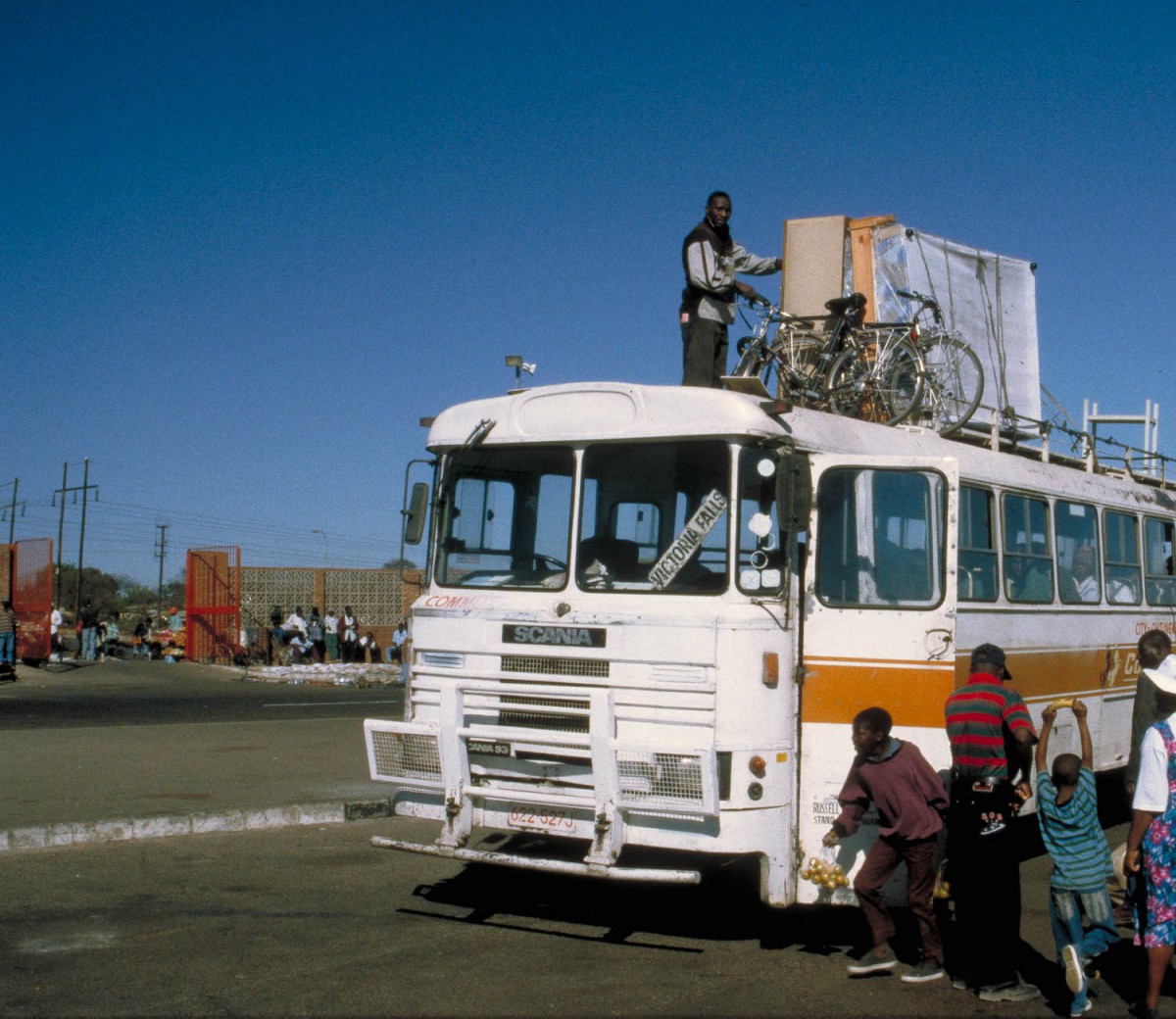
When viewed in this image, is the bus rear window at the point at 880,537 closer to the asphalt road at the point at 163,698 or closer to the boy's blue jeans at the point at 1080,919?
the boy's blue jeans at the point at 1080,919

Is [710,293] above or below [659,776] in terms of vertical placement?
above

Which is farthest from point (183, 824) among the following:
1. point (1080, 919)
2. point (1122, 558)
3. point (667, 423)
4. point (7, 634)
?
point (7, 634)

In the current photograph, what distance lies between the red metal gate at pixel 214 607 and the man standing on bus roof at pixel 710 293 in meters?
26.1

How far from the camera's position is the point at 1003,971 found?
6.44 m

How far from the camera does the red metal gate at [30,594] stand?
29531 mm

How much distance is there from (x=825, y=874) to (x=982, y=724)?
1.20m

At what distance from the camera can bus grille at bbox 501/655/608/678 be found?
7.26 m

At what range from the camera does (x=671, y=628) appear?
711cm

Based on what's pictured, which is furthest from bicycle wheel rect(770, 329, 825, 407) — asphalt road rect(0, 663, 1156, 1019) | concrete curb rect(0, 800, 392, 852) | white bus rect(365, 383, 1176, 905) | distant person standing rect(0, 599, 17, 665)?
distant person standing rect(0, 599, 17, 665)

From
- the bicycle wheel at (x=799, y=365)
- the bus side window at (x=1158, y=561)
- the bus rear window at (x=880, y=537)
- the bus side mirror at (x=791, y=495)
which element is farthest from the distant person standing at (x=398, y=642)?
the bus side mirror at (x=791, y=495)

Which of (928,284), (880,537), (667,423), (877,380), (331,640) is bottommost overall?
(331,640)

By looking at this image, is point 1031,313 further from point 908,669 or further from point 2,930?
point 2,930

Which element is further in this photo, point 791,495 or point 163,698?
point 163,698

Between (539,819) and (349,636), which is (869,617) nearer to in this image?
(539,819)
